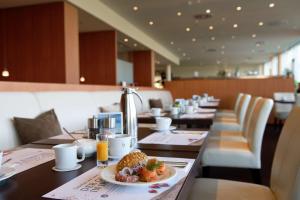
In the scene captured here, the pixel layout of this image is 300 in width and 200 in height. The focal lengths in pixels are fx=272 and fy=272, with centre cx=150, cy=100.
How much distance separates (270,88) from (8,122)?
22.7 ft

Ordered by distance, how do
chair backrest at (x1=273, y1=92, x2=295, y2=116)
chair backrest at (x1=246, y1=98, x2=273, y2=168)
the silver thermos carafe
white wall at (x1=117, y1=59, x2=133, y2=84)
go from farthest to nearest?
white wall at (x1=117, y1=59, x2=133, y2=84) < chair backrest at (x1=273, y1=92, x2=295, y2=116) < chair backrest at (x1=246, y1=98, x2=273, y2=168) < the silver thermos carafe

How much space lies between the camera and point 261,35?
972 centimetres

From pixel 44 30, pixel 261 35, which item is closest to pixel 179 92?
pixel 261 35

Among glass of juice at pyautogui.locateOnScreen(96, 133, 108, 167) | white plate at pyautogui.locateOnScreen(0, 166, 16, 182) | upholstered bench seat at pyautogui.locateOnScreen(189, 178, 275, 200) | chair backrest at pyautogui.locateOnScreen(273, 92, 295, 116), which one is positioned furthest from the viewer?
chair backrest at pyautogui.locateOnScreen(273, 92, 295, 116)

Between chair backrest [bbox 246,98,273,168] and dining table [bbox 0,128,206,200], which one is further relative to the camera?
chair backrest [bbox 246,98,273,168]

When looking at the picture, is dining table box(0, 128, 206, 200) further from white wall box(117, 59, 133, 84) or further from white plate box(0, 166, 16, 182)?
white wall box(117, 59, 133, 84)

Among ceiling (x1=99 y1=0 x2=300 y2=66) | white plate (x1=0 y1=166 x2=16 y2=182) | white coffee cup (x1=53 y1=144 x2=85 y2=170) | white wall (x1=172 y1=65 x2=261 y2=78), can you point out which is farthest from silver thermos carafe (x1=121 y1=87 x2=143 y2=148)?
white wall (x1=172 y1=65 x2=261 y2=78)

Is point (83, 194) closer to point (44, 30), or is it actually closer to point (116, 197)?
point (116, 197)

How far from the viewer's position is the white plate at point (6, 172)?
0.80 meters

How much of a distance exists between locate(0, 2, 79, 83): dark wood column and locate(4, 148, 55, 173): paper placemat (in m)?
4.02

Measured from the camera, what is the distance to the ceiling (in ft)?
20.1

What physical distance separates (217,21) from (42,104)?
6217mm

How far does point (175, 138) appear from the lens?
1.44 metres

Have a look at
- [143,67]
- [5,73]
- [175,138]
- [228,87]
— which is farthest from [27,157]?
[143,67]
